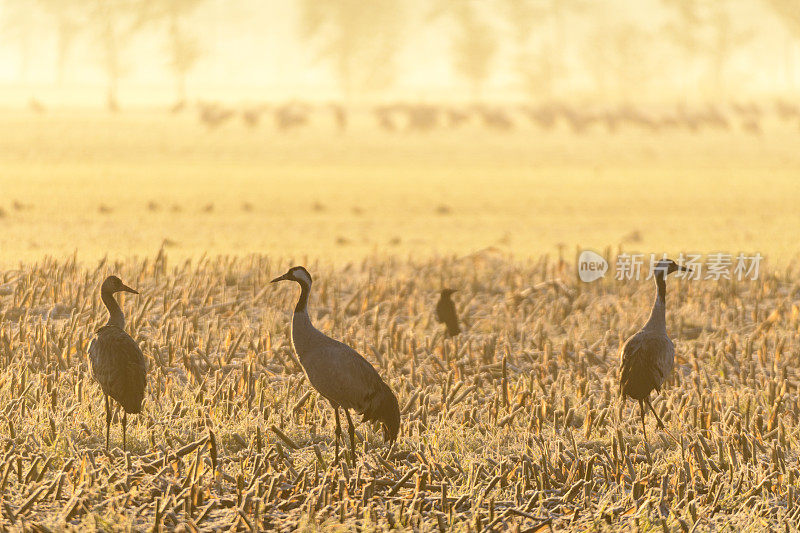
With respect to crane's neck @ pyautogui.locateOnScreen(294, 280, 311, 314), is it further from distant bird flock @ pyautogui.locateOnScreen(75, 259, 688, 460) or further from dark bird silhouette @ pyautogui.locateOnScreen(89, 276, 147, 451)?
dark bird silhouette @ pyautogui.locateOnScreen(89, 276, 147, 451)

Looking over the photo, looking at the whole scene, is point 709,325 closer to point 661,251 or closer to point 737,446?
point 737,446

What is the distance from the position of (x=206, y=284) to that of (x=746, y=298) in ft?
21.5

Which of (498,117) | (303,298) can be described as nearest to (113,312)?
(303,298)

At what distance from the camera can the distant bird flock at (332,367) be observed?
7082mm

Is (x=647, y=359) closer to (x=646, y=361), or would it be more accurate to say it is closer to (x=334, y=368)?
(x=646, y=361)

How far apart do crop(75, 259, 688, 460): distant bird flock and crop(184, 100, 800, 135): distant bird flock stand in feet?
127

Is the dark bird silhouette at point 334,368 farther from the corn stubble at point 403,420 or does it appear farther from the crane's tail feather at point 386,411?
the corn stubble at point 403,420

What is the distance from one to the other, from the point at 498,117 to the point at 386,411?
44566mm

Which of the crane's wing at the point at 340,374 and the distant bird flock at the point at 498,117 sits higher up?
the distant bird flock at the point at 498,117

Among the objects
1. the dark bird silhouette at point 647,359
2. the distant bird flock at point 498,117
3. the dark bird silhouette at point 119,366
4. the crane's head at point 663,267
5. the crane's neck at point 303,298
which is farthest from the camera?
the distant bird flock at point 498,117

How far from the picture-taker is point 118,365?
7430 millimetres

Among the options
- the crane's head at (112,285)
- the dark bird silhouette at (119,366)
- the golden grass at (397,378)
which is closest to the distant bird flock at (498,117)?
the golden grass at (397,378)

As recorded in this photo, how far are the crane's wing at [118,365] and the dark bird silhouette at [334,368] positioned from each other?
1078mm

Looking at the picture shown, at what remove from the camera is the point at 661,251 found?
66.3 feet
